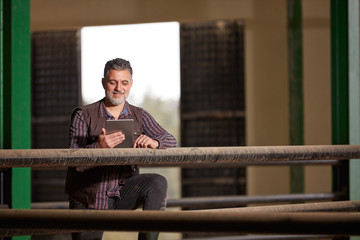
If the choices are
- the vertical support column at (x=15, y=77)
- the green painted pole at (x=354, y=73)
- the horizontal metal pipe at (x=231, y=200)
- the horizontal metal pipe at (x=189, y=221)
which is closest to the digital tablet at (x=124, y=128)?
the horizontal metal pipe at (x=189, y=221)

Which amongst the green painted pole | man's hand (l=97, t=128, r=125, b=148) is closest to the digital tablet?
man's hand (l=97, t=128, r=125, b=148)

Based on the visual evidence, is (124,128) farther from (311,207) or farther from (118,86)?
(311,207)

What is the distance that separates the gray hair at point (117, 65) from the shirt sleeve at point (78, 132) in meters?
0.23

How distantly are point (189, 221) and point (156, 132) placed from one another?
2.81 ft

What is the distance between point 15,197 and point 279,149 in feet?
5.61

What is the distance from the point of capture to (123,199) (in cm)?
233

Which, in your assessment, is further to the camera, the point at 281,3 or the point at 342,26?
the point at 281,3

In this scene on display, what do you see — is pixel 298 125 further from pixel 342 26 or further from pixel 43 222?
pixel 43 222

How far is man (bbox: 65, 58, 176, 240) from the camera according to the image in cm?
216

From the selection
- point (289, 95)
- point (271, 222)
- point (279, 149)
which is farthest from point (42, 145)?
point (271, 222)

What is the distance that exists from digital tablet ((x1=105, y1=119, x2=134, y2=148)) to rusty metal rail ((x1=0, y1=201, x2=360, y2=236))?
49 cm

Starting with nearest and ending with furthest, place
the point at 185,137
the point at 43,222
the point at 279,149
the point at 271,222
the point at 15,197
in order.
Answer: the point at 271,222 < the point at 43,222 < the point at 279,149 < the point at 15,197 < the point at 185,137

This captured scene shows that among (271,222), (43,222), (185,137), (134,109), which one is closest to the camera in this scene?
(271,222)

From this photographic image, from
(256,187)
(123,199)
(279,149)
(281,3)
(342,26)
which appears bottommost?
(256,187)
